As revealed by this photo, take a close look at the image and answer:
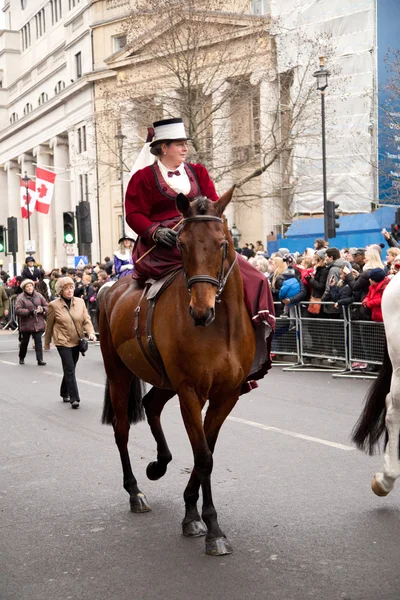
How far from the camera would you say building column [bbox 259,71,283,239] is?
114 ft

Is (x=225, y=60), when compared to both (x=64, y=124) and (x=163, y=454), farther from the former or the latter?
(x=64, y=124)

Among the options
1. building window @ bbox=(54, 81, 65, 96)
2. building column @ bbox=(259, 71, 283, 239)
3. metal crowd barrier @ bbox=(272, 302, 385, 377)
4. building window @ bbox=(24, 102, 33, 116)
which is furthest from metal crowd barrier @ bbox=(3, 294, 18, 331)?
building window @ bbox=(24, 102, 33, 116)

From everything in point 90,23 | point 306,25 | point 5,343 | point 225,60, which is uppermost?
point 90,23

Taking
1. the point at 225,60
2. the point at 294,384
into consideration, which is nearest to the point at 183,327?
the point at 294,384

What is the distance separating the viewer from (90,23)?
68.0m

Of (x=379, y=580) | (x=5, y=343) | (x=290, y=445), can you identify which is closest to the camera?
(x=379, y=580)

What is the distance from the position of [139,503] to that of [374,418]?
6.01 feet

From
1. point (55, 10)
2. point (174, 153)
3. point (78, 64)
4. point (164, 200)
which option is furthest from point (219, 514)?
point (55, 10)

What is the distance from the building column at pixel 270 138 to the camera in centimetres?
3469

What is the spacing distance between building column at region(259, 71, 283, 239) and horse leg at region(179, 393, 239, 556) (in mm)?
27723

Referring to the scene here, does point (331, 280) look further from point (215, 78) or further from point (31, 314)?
point (215, 78)

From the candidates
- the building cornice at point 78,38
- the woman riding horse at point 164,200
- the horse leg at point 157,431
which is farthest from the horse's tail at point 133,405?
the building cornice at point 78,38

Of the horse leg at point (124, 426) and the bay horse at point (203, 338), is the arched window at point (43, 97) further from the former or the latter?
the bay horse at point (203, 338)

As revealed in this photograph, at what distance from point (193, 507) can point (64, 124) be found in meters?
68.4
